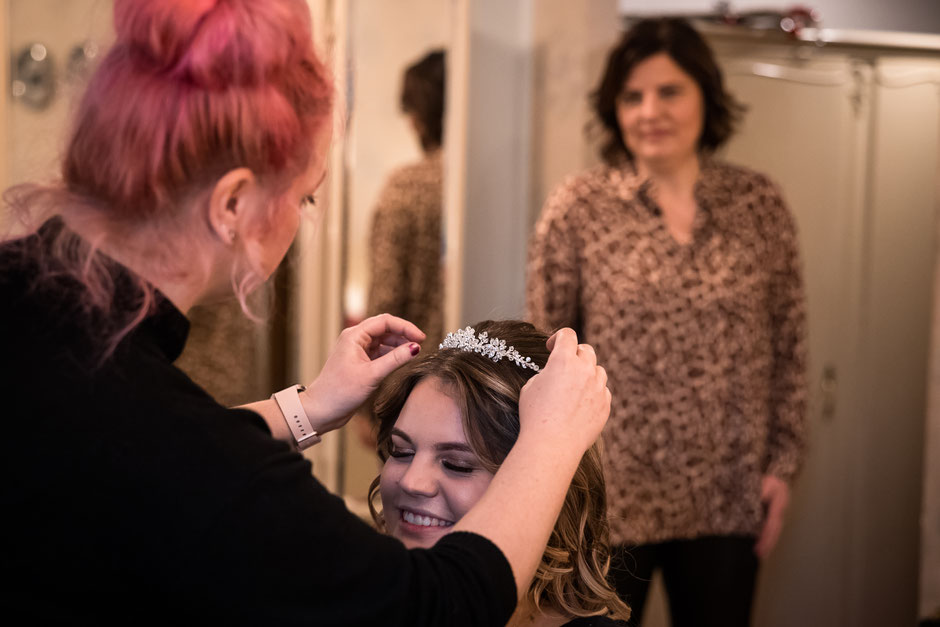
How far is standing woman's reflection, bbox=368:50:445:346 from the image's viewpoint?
9.14ft

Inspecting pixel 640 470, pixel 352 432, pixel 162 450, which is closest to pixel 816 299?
pixel 640 470

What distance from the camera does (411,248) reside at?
111 inches

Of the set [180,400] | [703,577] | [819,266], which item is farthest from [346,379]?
[819,266]

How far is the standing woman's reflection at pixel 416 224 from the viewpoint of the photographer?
9.14 feet

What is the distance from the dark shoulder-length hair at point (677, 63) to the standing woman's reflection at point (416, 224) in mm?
484

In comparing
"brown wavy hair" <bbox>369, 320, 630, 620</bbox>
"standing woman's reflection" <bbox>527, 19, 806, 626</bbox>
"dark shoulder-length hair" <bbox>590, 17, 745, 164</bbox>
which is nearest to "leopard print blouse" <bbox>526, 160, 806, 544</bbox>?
"standing woman's reflection" <bbox>527, 19, 806, 626</bbox>

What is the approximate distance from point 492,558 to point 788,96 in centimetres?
259

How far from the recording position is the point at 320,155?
3.26ft

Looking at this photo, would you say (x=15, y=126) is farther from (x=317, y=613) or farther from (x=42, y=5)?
(x=317, y=613)

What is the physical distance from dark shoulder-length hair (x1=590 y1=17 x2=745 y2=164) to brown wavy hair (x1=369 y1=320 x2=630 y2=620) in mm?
1106

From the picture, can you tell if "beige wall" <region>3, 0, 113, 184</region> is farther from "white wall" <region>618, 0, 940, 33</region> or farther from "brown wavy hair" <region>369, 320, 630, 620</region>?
"white wall" <region>618, 0, 940, 33</region>

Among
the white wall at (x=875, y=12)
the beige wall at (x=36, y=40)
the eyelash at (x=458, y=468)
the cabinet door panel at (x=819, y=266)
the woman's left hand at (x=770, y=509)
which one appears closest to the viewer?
the eyelash at (x=458, y=468)

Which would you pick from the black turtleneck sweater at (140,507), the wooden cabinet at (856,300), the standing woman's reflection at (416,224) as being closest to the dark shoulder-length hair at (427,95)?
the standing woman's reflection at (416,224)

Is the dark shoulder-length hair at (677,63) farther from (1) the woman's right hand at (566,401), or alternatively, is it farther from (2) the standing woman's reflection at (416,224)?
(1) the woman's right hand at (566,401)
